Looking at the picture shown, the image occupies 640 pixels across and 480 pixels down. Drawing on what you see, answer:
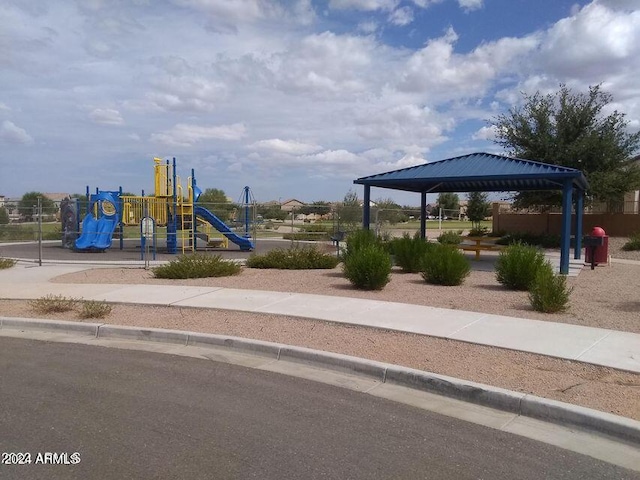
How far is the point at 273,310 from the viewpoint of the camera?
1008 cm

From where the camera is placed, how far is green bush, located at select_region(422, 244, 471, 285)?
1305 cm

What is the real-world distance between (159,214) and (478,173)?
40.8 ft

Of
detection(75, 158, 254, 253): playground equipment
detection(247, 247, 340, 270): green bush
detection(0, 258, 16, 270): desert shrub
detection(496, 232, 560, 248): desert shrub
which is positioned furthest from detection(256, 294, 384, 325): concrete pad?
detection(496, 232, 560, 248): desert shrub

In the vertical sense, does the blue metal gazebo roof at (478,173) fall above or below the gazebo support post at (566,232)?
above

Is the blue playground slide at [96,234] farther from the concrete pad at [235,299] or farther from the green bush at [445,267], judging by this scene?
the green bush at [445,267]

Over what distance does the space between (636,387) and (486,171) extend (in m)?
12.2

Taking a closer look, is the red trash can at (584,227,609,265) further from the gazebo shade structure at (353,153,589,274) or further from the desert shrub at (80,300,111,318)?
the desert shrub at (80,300,111,318)

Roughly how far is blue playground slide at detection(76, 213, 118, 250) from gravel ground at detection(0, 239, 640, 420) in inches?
328

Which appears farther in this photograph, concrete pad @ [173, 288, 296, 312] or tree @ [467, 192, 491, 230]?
tree @ [467, 192, 491, 230]

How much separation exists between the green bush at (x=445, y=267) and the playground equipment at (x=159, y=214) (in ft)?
36.8

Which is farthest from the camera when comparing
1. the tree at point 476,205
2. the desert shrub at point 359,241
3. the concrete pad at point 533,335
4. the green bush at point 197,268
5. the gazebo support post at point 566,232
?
the tree at point 476,205

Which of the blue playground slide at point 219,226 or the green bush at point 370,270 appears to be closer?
the green bush at point 370,270

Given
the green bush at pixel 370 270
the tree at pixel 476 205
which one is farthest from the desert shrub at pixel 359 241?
the tree at pixel 476 205

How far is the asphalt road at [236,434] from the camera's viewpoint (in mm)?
4387
